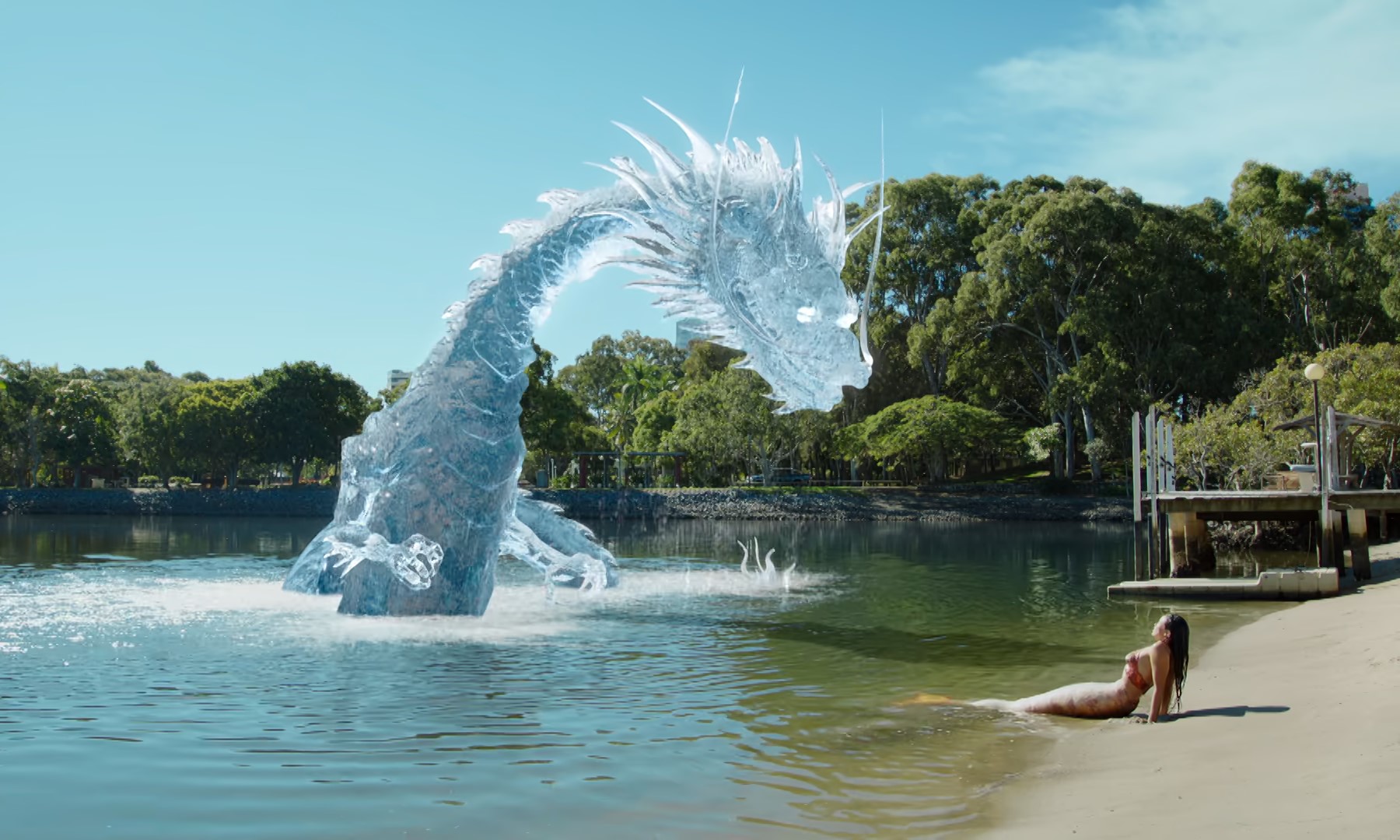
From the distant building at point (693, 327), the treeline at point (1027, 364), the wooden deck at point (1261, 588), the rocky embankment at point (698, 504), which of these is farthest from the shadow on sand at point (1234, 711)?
the rocky embankment at point (698, 504)

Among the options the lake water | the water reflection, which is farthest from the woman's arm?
the water reflection

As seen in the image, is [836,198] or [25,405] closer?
[836,198]

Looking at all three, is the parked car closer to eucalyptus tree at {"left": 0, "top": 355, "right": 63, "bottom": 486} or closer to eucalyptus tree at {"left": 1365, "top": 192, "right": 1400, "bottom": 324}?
Result: eucalyptus tree at {"left": 1365, "top": 192, "right": 1400, "bottom": 324}

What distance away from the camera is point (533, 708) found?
1018 centimetres

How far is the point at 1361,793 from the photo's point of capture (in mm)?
6309

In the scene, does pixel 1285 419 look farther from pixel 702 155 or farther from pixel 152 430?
pixel 152 430

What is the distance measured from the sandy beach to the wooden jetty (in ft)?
29.0

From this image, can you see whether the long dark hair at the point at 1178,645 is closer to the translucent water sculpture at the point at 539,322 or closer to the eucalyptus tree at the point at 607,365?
the translucent water sculpture at the point at 539,322

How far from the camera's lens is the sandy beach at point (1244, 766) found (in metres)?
6.16

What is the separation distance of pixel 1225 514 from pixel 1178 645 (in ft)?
63.1

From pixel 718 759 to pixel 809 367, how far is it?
5.57 meters

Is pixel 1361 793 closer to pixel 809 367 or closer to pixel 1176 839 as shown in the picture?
pixel 1176 839

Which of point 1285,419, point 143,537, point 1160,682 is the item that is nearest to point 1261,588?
point 1160,682

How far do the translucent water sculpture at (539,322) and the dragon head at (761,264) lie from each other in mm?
18
